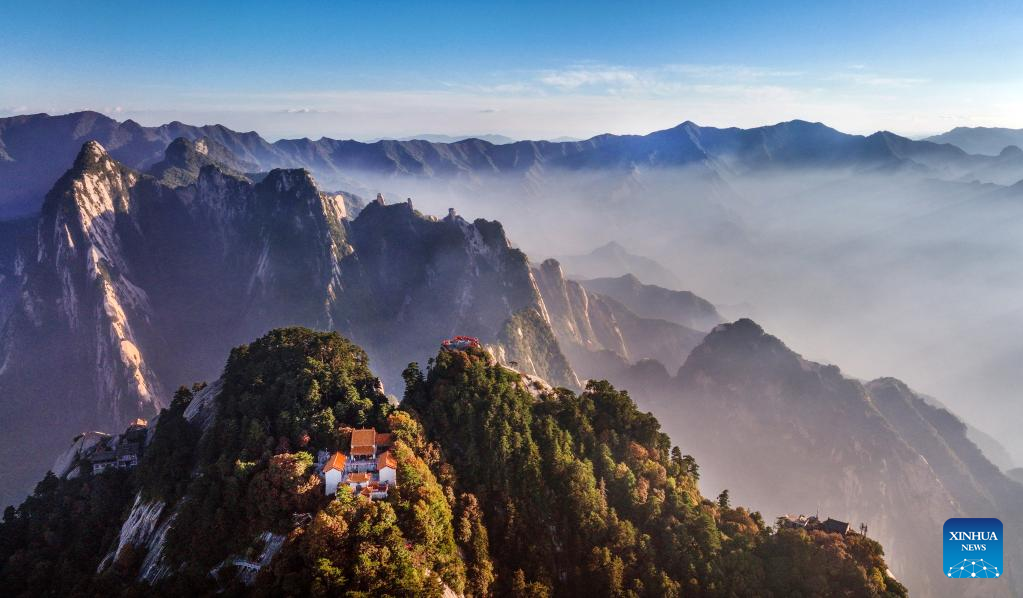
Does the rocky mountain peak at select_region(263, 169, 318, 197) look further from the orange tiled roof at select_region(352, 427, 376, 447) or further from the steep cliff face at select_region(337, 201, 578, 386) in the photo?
the orange tiled roof at select_region(352, 427, 376, 447)

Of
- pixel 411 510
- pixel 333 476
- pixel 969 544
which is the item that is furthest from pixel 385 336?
pixel 969 544

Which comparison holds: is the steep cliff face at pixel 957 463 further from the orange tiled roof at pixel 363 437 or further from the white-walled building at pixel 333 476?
the white-walled building at pixel 333 476

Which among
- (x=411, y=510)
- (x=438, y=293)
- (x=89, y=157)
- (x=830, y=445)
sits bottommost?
(x=830, y=445)

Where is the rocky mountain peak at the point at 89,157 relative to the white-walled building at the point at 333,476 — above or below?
above

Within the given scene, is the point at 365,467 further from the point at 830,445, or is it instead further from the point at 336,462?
the point at 830,445

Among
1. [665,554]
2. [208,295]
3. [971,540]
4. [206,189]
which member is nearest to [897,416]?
[971,540]

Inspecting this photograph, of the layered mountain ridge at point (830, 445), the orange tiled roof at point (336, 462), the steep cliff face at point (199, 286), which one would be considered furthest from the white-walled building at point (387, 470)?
the layered mountain ridge at point (830, 445)

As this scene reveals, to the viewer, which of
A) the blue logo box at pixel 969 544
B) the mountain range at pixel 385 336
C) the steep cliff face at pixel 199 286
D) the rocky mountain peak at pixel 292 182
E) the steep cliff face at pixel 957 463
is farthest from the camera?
the rocky mountain peak at pixel 292 182
